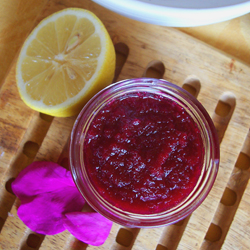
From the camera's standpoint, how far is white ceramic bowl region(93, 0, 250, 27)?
1.96ft

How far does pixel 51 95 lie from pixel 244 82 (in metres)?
0.72

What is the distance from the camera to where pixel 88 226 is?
938mm

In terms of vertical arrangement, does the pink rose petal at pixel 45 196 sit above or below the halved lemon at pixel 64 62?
below

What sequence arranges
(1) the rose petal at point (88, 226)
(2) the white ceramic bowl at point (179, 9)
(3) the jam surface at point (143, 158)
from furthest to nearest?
(1) the rose petal at point (88, 226)
(3) the jam surface at point (143, 158)
(2) the white ceramic bowl at point (179, 9)

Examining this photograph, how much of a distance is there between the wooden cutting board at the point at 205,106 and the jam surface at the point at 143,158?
0.18 m

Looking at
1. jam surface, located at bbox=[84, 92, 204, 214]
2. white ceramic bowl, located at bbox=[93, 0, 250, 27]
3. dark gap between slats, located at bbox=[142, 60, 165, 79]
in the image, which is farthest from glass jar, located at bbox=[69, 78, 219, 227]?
white ceramic bowl, located at bbox=[93, 0, 250, 27]

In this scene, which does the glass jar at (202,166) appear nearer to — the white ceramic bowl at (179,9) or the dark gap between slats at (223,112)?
the dark gap between slats at (223,112)

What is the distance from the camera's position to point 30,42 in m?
0.94

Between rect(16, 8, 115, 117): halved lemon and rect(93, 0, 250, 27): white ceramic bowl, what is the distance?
0.94 feet

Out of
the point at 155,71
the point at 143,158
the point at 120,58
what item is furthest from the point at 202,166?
the point at 120,58

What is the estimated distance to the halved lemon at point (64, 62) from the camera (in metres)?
0.90

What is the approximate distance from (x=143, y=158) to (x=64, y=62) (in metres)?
0.44

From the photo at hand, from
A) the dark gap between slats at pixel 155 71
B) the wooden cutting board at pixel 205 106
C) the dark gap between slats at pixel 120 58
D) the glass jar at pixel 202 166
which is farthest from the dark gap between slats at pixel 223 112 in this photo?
the dark gap between slats at pixel 120 58

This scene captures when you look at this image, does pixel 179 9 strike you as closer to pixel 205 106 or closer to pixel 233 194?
pixel 205 106
